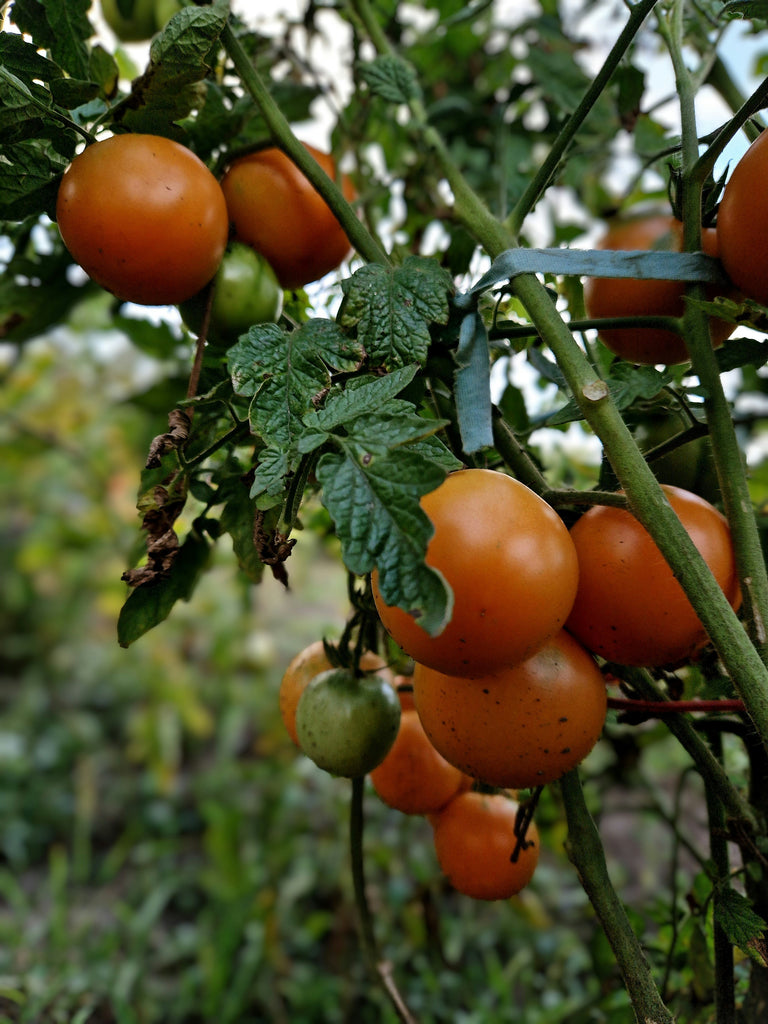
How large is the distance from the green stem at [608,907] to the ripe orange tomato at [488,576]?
0.20 metres

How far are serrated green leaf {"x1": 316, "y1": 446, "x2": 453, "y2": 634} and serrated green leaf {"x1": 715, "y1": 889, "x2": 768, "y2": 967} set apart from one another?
1.17ft

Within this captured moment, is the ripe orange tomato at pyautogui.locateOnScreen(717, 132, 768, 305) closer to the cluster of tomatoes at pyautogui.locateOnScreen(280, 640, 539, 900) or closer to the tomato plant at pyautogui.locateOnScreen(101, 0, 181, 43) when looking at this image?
the cluster of tomatoes at pyautogui.locateOnScreen(280, 640, 539, 900)

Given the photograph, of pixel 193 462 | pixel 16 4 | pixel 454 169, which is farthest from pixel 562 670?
pixel 16 4

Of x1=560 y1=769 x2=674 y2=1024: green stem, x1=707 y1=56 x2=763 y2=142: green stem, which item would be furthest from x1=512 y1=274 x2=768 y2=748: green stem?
x1=707 y1=56 x2=763 y2=142: green stem

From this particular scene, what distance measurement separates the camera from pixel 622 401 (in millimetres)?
A: 519

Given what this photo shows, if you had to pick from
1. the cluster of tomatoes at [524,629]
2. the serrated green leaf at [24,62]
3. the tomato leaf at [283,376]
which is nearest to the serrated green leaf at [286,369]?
the tomato leaf at [283,376]

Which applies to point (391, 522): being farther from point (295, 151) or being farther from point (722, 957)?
point (722, 957)

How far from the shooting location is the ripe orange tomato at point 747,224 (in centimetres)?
44

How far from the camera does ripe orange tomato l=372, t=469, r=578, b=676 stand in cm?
41

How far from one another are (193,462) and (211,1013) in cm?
132

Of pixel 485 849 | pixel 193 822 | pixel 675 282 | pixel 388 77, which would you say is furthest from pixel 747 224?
pixel 193 822

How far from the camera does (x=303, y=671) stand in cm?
71

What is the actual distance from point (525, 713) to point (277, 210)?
1.32ft

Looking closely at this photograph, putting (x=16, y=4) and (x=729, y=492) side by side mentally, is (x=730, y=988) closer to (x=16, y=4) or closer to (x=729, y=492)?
(x=729, y=492)
